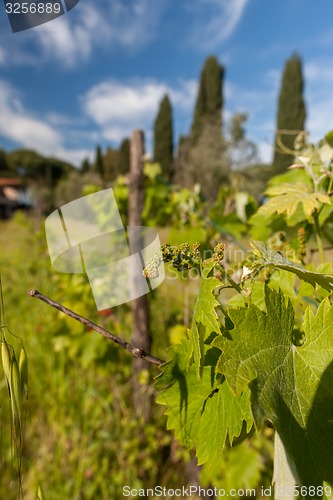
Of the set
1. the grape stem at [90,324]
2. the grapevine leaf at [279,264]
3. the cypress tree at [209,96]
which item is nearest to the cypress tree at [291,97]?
the cypress tree at [209,96]

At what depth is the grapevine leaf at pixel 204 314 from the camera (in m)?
0.43

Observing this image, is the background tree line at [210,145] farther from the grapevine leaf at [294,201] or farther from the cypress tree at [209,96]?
the grapevine leaf at [294,201]

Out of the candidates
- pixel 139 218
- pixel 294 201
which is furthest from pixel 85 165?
pixel 294 201

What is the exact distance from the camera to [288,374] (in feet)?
1.43

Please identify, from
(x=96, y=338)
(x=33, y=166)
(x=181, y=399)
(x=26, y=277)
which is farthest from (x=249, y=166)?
(x=33, y=166)

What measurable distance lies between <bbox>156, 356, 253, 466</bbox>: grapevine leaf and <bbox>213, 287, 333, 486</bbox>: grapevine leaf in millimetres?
48

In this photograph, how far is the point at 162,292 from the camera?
3834 millimetres

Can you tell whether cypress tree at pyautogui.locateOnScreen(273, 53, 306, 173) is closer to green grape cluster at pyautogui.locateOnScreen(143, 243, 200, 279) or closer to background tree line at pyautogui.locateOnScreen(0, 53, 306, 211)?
background tree line at pyautogui.locateOnScreen(0, 53, 306, 211)

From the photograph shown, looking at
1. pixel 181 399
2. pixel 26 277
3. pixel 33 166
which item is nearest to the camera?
pixel 181 399

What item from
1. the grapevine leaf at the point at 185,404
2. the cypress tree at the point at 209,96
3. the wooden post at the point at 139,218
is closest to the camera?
the grapevine leaf at the point at 185,404

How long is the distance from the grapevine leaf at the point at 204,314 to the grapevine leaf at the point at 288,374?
0.03 m

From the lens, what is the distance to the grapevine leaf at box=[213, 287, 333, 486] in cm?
40

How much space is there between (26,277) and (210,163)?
636 inches

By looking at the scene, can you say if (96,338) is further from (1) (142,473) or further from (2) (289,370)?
(2) (289,370)
